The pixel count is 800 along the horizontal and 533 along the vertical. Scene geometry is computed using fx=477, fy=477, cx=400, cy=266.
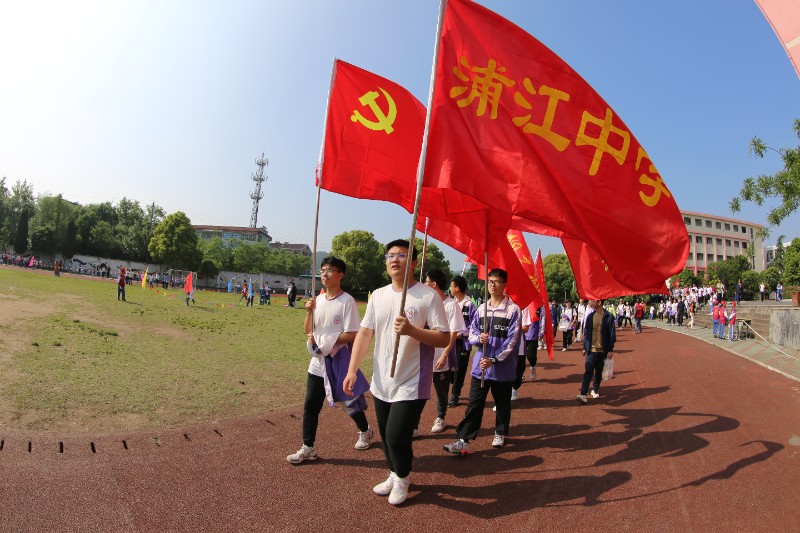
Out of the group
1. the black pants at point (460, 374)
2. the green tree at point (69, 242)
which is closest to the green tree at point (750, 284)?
the black pants at point (460, 374)

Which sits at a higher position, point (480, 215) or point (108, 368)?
point (480, 215)

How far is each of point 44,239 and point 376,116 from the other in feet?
241

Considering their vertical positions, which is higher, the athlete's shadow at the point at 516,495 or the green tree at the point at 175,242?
the green tree at the point at 175,242

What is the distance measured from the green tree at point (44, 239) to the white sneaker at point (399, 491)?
74.8 metres

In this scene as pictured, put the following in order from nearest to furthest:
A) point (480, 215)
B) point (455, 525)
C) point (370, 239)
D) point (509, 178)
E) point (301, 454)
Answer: point (455, 525), point (509, 178), point (301, 454), point (480, 215), point (370, 239)

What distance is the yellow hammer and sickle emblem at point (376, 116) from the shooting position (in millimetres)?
5875

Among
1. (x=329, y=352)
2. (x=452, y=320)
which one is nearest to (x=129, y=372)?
(x=329, y=352)

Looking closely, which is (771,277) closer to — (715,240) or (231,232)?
(715,240)

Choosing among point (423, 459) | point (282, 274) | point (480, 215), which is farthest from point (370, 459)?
point (282, 274)

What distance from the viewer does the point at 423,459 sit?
489 cm

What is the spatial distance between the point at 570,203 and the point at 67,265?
242 ft

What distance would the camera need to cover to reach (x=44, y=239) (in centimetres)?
6284

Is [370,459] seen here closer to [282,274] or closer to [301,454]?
[301,454]

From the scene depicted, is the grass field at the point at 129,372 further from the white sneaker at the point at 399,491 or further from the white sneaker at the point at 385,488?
the white sneaker at the point at 399,491
